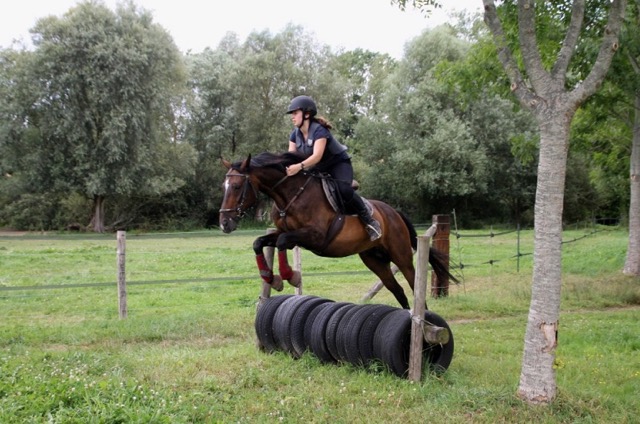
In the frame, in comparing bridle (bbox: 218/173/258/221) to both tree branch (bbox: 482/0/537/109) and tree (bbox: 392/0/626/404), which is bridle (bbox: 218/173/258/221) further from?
tree (bbox: 392/0/626/404)

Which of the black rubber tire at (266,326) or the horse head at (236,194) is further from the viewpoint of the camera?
the black rubber tire at (266,326)

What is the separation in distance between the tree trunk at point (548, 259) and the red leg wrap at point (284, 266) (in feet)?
9.12

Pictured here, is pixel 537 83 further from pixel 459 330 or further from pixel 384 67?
pixel 384 67

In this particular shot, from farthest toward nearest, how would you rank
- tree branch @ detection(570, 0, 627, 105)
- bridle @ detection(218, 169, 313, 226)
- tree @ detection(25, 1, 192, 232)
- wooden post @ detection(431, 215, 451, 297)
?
tree @ detection(25, 1, 192, 232), wooden post @ detection(431, 215, 451, 297), bridle @ detection(218, 169, 313, 226), tree branch @ detection(570, 0, 627, 105)

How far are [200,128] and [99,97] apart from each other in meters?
10.8

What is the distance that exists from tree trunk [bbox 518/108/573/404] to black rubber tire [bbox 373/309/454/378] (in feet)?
4.07

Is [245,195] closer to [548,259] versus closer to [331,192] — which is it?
[331,192]

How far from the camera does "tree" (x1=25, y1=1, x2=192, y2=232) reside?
3300 cm

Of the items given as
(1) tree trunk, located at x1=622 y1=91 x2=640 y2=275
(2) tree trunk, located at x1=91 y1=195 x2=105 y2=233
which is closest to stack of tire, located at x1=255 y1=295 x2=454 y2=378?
(1) tree trunk, located at x1=622 y1=91 x2=640 y2=275

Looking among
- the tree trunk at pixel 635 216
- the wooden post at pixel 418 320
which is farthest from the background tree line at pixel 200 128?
the wooden post at pixel 418 320

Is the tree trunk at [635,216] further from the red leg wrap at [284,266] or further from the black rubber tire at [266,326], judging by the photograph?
the red leg wrap at [284,266]

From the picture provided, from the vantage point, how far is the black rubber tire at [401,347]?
6117 millimetres

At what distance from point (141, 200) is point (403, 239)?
1377 inches

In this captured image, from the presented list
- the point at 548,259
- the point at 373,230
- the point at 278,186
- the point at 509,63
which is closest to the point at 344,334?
the point at 373,230
